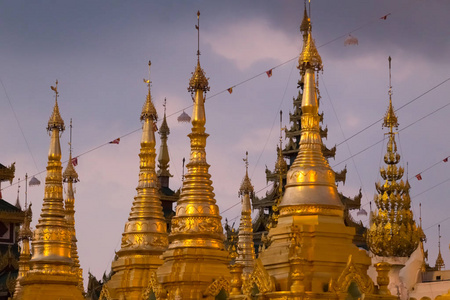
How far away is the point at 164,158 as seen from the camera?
62625mm

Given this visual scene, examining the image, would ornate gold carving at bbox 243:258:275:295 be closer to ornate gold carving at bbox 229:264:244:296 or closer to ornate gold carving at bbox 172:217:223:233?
ornate gold carving at bbox 229:264:244:296

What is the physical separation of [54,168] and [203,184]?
367 inches

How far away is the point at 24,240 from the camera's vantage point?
48.0 metres

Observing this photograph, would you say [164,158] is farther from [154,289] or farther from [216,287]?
[216,287]

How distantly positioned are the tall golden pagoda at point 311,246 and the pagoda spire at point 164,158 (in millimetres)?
34692

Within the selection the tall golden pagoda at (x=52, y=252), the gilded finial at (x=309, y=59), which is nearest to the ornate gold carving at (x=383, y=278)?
the gilded finial at (x=309, y=59)

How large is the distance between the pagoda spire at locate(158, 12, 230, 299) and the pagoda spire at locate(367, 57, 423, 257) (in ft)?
16.6

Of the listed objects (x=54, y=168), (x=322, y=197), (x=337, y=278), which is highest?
(x=54, y=168)

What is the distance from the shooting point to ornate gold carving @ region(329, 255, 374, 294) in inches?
962

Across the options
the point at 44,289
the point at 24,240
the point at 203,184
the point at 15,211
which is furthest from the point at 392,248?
the point at 15,211

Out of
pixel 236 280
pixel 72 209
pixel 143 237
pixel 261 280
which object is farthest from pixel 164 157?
pixel 261 280

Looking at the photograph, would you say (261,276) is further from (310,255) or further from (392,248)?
(392,248)

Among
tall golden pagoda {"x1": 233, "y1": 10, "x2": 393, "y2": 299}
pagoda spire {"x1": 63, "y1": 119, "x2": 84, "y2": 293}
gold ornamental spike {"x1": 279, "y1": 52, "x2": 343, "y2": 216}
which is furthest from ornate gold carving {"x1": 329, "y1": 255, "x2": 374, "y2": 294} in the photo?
pagoda spire {"x1": 63, "y1": 119, "x2": 84, "y2": 293}

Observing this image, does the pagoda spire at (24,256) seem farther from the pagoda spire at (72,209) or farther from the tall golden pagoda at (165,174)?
the tall golden pagoda at (165,174)
